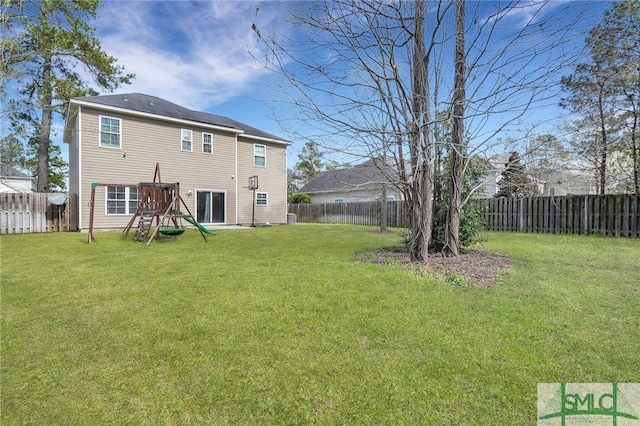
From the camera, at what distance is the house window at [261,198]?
17.8 m

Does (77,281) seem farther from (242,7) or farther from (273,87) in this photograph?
(242,7)

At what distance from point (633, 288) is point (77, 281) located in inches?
306

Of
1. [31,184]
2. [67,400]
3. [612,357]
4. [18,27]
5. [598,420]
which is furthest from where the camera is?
[31,184]

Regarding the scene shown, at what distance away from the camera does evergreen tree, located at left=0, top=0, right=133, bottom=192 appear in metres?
10.5

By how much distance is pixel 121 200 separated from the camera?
12.7 meters

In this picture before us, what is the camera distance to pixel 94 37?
578 inches

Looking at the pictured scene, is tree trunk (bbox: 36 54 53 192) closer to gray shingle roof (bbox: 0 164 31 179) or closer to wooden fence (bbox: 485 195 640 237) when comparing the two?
gray shingle roof (bbox: 0 164 31 179)

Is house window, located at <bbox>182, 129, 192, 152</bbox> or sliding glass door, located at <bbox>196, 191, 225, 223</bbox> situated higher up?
house window, located at <bbox>182, 129, 192, 152</bbox>

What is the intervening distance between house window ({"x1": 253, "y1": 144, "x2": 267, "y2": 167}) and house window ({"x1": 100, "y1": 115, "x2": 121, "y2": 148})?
6792 millimetres

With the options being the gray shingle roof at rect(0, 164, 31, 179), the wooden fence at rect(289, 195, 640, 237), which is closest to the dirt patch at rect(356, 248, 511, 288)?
the wooden fence at rect(289, 195, 640, 237)

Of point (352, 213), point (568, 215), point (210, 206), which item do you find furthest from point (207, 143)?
point (568, 215)

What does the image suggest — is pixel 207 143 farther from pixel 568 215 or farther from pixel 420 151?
pixel 568 215

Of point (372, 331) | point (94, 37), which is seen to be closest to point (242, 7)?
point (372, 331)

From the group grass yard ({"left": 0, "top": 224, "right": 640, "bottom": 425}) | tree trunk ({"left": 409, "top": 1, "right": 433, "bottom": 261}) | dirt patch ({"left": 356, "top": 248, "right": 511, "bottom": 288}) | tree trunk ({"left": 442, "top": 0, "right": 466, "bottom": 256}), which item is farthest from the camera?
tree trunk ({"left": 442, "top": 0, "right": 466, "bottom": 256})
